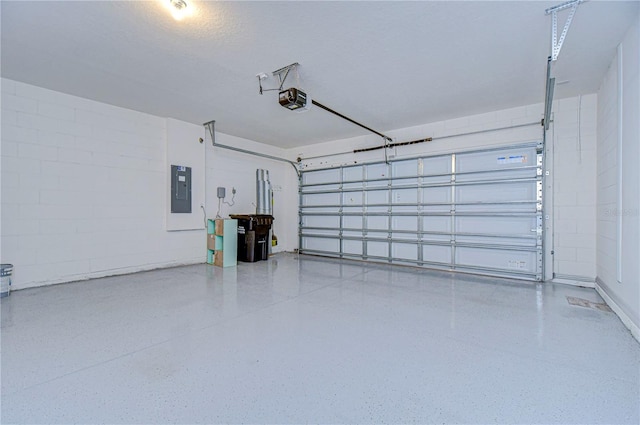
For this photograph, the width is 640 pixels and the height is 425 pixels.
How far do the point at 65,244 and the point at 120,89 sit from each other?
249 centimetres

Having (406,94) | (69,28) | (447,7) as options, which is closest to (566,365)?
(447,7)

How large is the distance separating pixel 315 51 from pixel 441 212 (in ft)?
12.7

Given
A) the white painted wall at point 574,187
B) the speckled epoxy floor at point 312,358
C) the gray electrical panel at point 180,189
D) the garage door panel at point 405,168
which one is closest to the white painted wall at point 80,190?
the gray electrical panel at point 180,189

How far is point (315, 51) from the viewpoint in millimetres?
3217

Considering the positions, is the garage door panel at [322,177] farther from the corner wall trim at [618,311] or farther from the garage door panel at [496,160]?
the corner wall trim at [618,311]

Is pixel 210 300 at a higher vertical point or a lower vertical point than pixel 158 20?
lower

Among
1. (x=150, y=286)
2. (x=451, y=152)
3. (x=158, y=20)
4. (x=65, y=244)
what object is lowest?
(x=150, y=286)

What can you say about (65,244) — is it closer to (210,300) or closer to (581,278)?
(210,300)

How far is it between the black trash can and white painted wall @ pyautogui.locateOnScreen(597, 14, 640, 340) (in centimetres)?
567

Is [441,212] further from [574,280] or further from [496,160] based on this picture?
[574,280]

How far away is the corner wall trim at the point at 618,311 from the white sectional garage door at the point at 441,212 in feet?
2.68

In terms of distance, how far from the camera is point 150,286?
4.23 meters

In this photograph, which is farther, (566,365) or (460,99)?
(460,99)

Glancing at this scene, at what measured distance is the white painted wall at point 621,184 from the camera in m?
2.66
